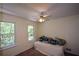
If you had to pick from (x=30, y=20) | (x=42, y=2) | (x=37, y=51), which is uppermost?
(x=42, y=2)

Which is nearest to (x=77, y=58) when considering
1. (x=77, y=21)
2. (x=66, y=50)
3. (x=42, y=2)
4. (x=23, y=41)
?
(x=66, y=50)

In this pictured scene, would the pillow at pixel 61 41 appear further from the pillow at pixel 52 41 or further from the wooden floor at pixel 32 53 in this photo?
the wooden floor at pixel 32 53

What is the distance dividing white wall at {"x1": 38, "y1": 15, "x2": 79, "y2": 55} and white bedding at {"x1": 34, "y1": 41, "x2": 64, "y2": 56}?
19 cm

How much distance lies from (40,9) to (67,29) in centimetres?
65

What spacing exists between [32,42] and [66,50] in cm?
68

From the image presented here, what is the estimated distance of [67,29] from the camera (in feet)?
5.29

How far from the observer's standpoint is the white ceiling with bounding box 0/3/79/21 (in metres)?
1.59

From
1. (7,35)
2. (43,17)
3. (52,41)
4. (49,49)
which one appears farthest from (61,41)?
(7,35)

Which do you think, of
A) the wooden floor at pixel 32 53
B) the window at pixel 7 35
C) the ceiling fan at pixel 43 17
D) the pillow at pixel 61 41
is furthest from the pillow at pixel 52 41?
the window at pixel 7 35

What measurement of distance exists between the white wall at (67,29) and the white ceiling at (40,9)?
4.0 inches

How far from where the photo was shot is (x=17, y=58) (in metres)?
1.62

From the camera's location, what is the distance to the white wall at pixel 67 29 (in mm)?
1586

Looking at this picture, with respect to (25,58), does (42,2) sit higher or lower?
higher

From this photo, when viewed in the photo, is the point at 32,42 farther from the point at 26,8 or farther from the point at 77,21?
the point at 77,21
